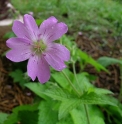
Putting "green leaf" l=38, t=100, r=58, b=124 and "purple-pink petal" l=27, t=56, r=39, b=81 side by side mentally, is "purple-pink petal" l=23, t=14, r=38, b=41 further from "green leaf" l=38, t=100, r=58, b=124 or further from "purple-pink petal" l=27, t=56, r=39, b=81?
"green leaf" l=38, t=100, r=58, b=124

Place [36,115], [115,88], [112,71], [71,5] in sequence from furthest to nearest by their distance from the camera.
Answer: [71,5] → [112,71] → [115,88] → [36,115]

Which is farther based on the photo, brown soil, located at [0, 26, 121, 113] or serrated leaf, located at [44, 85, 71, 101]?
brown soil, located at [0, 26, 121, 113]

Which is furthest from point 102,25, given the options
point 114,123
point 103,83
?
point 114,123

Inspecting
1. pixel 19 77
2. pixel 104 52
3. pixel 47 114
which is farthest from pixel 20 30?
pixel 104 52

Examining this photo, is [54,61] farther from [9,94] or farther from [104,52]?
[104,52]

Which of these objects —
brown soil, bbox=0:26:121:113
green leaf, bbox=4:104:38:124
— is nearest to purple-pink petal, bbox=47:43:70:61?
green leaf, bbox=4:104:38:124

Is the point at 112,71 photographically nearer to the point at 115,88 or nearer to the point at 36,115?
the point at 115,88
